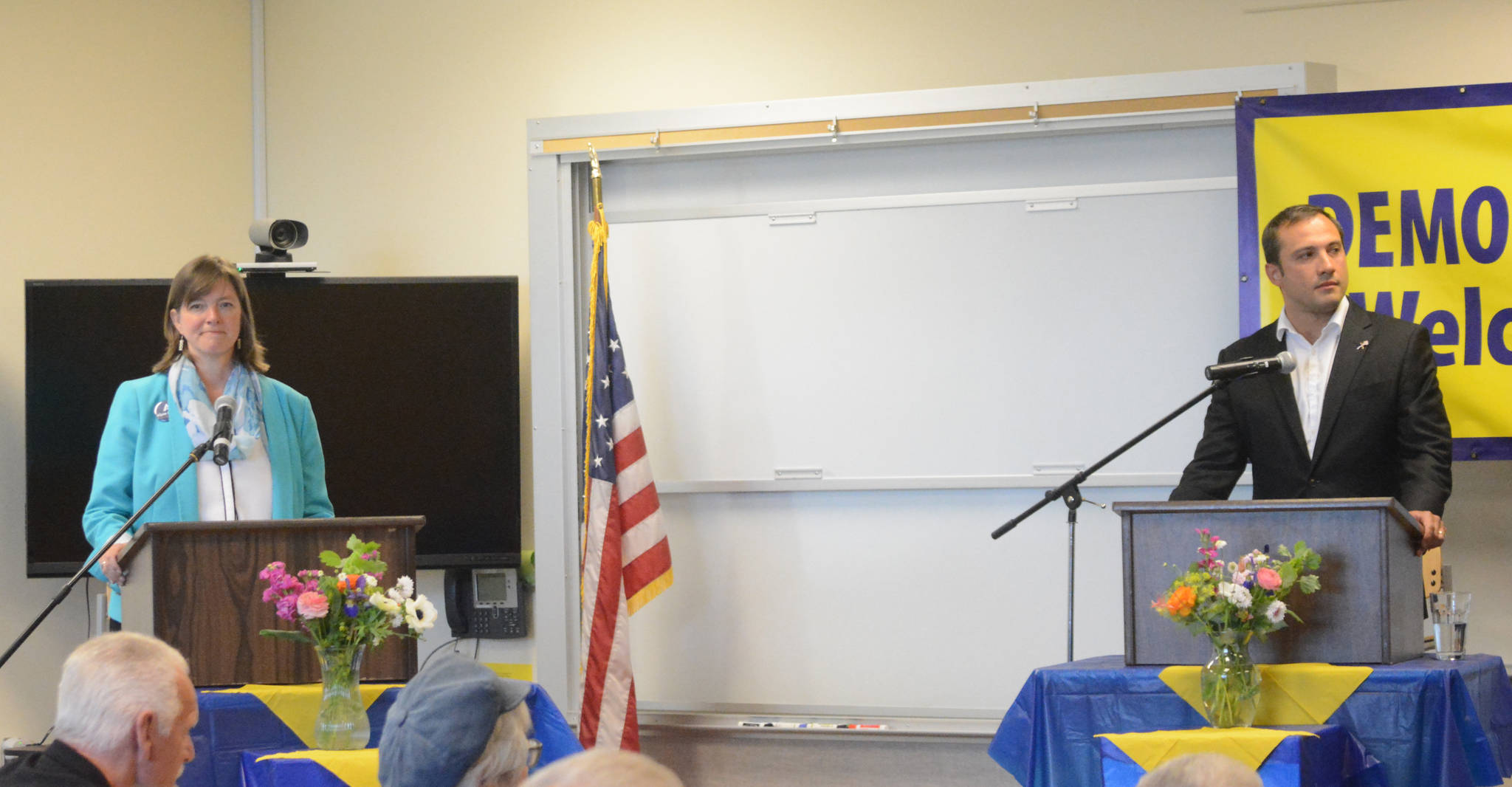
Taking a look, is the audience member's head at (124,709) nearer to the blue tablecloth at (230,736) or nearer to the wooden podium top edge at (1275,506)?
the blue tablecloth at (230,736)

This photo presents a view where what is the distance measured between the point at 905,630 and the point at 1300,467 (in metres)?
1.83

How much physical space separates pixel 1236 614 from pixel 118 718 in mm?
1924

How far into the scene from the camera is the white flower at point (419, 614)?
2.80 meters

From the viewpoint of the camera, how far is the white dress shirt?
3.47 m

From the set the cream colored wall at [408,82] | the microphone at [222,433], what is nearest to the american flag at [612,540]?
the cream colored wall at [408,82]

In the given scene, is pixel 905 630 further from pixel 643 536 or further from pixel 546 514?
pixel 546 514

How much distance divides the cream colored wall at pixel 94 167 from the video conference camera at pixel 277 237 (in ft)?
1.48

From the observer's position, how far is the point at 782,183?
514cm

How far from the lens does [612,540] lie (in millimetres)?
4793

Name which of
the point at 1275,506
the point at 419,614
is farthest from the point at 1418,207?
the point at 419,614

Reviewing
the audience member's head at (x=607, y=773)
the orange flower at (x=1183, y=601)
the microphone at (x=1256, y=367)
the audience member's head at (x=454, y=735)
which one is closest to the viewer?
the audience member's head at (x=607, y=773)

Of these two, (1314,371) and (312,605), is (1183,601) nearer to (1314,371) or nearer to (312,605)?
(1314,371)

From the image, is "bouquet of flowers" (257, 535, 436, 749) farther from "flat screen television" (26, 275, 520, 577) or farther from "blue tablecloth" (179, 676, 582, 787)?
"flat screen television" (26, 275, 520, 577)

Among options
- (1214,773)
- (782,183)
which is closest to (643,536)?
(782,183)
